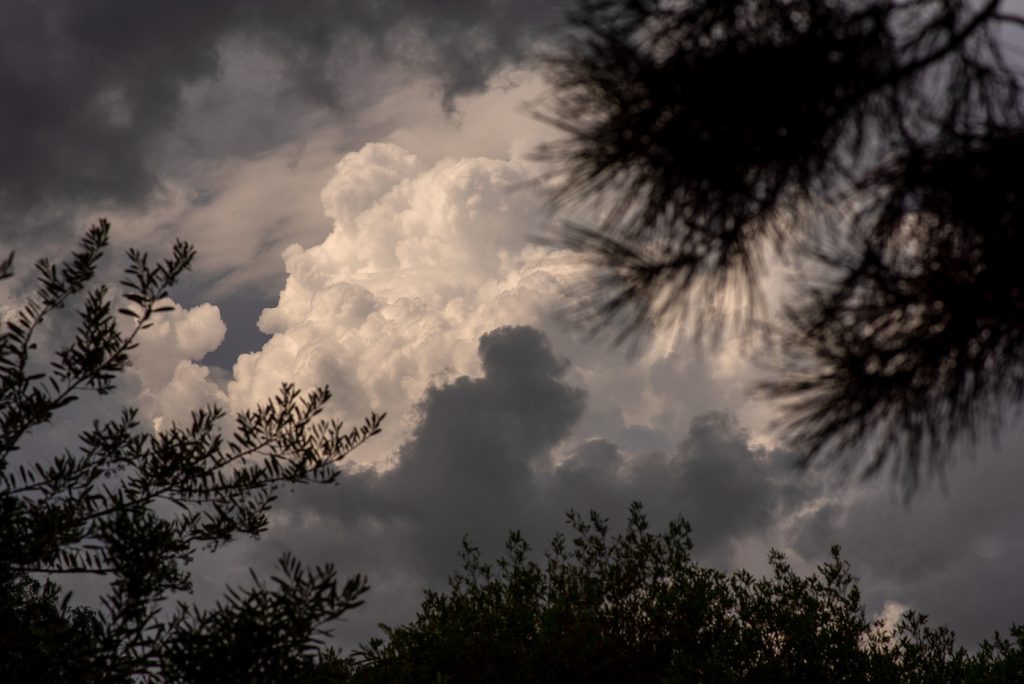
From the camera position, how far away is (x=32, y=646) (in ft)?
18.4

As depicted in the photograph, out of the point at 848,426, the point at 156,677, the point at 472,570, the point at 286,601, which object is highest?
Answer: the point at 472,570

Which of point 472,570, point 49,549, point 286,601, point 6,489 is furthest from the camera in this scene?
point 472,570

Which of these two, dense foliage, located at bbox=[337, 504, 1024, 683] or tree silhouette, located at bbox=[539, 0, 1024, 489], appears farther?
dense foliage, located at bbox=[337, 504, 1024, 683]

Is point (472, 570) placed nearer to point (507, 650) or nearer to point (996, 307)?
point (507, 650)

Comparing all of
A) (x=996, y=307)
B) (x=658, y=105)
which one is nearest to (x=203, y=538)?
(x=658, y=105)

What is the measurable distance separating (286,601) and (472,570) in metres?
6.86

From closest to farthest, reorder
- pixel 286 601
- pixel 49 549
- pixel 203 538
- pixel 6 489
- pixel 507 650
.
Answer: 1. pixel 286 601
2. pixel 49 549
3. pixel 6 489
4. pixel 203 538
5. pixel 507 650

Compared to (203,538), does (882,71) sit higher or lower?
higher

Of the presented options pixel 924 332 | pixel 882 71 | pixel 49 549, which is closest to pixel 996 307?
pixel 924 332

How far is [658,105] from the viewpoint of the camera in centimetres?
535

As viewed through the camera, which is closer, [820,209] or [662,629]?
[820,209]

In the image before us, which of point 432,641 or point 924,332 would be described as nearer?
point 924,332

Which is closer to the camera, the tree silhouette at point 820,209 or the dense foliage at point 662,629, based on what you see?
the tree silhouette at point 820,209

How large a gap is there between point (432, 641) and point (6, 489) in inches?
234
